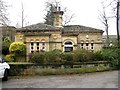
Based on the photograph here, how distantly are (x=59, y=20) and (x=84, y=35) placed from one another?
188 inches

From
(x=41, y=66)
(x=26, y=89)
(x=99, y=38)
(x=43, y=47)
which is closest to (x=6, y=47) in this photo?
(x=43, y=47)

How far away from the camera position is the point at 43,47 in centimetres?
3862

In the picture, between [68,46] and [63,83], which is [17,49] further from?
[63,83]

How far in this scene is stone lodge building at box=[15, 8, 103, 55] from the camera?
38.4 m

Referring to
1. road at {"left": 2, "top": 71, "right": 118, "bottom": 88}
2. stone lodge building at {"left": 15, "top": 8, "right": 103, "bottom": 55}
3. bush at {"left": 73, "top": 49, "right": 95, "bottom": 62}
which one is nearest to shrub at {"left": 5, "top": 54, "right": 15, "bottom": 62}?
stone lodge building at {"left": 15, "top": 8, "right": 103, "bottom": 55}

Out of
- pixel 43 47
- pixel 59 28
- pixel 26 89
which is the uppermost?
pixel 59 28

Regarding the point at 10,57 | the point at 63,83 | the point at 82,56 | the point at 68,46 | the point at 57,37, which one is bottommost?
the point at 63,83

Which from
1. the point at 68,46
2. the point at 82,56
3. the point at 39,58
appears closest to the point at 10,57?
the point at 68,46

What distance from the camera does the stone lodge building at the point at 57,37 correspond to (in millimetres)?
38438

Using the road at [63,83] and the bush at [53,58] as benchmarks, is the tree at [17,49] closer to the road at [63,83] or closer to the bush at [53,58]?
the bush at [53,58]

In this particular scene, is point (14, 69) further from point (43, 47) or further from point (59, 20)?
point (59, 20)

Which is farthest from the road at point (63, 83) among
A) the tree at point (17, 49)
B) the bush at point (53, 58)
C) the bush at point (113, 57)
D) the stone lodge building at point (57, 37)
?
the stone lodge building at point (57, 37)

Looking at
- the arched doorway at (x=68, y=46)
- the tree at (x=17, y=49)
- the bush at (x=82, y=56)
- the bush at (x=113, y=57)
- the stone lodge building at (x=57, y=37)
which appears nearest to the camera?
the bush at (x=113, y=57)

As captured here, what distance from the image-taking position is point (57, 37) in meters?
39.8
